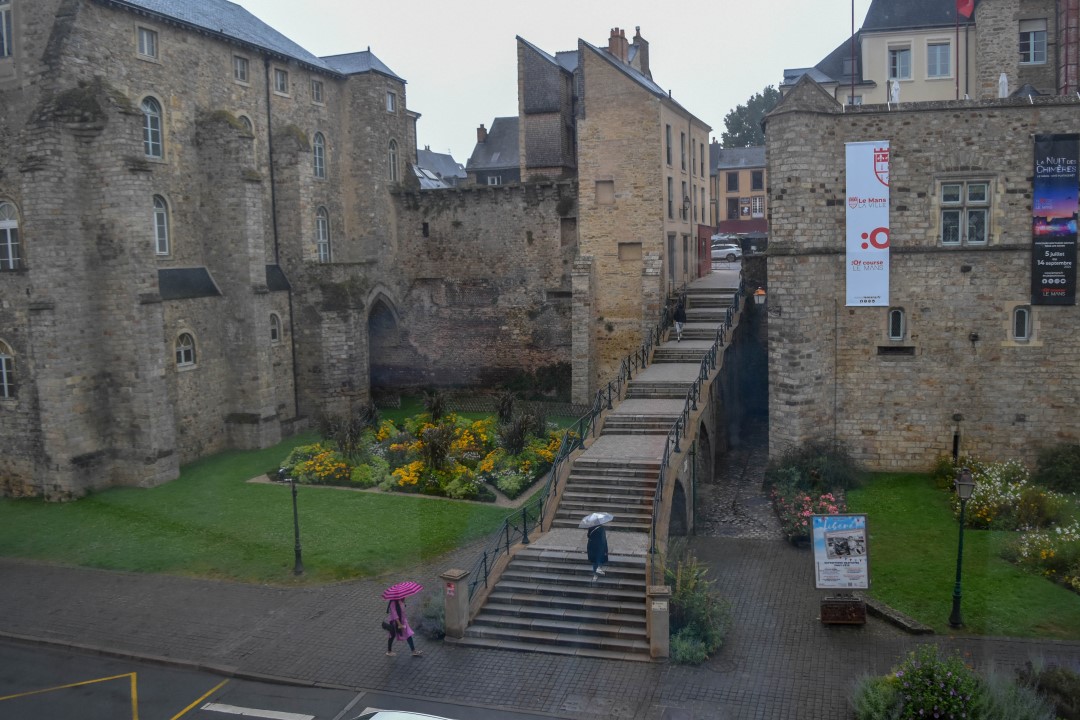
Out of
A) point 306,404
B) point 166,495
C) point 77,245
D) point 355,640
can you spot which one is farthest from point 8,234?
point 355,640

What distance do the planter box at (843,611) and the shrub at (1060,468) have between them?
27.4ft

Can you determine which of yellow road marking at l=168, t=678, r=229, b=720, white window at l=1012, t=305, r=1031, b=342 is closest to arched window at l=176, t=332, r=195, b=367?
yellow road marking at l=168, t=678, r=229, b=720

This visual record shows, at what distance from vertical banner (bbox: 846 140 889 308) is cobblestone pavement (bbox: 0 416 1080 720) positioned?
6989 mm

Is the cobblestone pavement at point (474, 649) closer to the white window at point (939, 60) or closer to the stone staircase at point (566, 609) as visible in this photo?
the stone staircase at point (566, 609)

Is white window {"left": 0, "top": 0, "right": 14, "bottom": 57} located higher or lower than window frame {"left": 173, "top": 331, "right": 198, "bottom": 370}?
higher

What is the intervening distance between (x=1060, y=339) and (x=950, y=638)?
10.0 meters

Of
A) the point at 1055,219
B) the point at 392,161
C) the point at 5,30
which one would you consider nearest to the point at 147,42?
the point at 5,30

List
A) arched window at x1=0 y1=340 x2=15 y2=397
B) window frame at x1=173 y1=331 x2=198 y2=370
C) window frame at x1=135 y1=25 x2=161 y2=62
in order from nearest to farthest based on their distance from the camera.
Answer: arched window at x1=0 y1=340 x2=15 y2=397 < window frame at x1=135 y1=25 x2=161 y2=62 < window frame at x1=173 y1=331 x2=198 y2=370

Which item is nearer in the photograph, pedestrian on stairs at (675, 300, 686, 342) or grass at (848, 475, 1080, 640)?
grass at (848, 475, 1080, 640)

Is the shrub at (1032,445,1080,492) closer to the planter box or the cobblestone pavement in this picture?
the cobblestone pavement

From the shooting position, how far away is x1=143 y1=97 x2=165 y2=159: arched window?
25.4 metres

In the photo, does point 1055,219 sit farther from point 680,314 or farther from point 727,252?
point 727,252

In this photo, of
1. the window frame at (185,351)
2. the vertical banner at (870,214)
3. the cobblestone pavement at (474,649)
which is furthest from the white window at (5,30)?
the vertical banner at (870,214)

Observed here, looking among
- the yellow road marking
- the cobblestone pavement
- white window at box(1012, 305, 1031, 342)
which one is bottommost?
the yellow road marking
